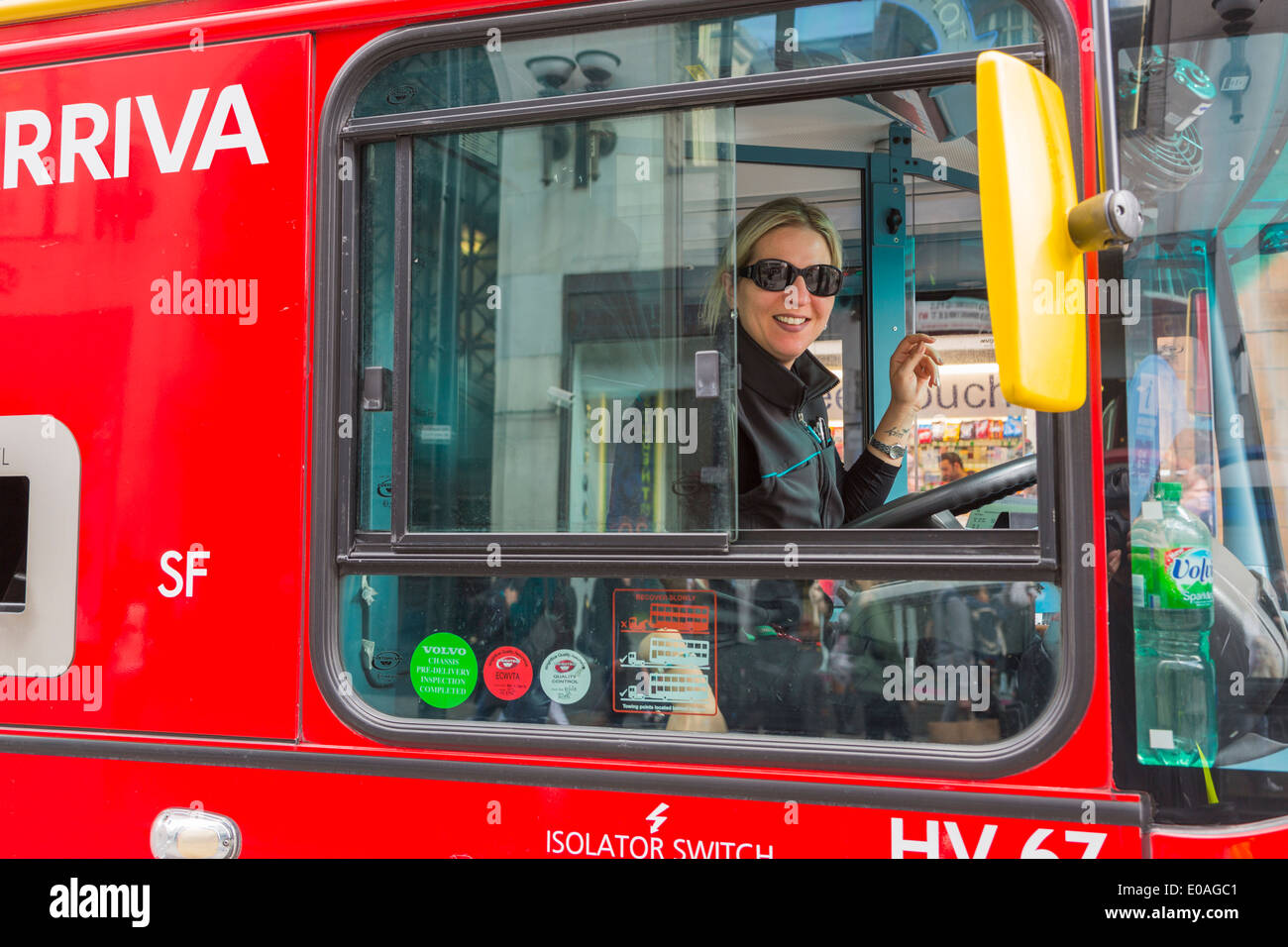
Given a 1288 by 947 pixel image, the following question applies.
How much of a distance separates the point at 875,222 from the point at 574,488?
99.6 inches

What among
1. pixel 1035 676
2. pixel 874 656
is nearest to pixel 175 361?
pixel 874 656

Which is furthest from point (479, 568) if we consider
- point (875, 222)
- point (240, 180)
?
point (875, 222)

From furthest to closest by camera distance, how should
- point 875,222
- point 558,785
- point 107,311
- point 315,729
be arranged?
point 875,222 < point 107,311 < point 315,729 < point 558,785

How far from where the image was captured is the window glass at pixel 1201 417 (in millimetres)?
1516

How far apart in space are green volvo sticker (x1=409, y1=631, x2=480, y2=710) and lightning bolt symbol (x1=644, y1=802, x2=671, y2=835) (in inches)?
15.0

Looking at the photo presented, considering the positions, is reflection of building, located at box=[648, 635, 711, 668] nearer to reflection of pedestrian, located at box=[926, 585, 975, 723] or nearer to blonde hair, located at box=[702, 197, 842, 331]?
reflection of pedestrian, located at box=[926, 585, 975, 723]

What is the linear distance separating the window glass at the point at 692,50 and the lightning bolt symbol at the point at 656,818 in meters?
1.18

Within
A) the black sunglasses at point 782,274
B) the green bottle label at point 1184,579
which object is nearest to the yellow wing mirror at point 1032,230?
the green bottle label at point 1184,579

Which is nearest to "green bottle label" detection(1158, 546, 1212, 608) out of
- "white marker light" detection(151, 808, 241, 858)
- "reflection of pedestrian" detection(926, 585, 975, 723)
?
"reflection of pedestrian" detection(926, 585, 975, 723)

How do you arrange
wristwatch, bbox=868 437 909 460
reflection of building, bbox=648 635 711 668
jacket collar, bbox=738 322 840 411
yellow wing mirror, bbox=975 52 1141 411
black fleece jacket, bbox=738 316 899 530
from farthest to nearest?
1. wristwatch, bbox=868 437 909 460
2. jacket collar, bbox=738 322 840 411
3. black fleece jacket, bbox=738 316 899 530
4. reflection of building, bbox=648 635 711 668
5. yellow wing mirror, bbox=975 52 1141 411

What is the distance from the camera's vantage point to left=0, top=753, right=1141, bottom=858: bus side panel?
5.04ft

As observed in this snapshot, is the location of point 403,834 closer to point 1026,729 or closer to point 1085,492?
point 1026,729

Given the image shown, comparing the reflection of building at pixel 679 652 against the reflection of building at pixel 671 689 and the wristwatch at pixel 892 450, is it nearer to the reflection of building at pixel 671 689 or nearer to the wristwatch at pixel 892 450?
the reflection of building at pixel 671 689

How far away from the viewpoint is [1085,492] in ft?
4.99
